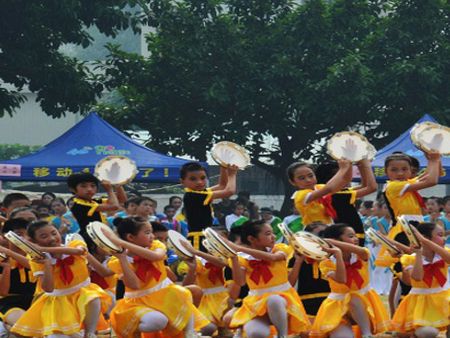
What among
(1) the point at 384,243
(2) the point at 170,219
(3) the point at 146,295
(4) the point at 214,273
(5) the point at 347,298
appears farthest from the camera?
→ (2) the point at 170,219

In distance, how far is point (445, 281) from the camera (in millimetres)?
11539

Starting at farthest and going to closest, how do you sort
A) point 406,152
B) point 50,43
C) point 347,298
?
1. point 50,43
2. point 406,152
3. point 347,298

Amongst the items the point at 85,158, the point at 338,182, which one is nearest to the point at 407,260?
the point at 338,182

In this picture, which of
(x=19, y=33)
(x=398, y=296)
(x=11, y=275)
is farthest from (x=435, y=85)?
(x=11, y=275)

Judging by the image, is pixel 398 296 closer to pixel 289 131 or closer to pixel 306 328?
pixel 306 328

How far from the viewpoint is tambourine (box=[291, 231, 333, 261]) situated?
11.1m

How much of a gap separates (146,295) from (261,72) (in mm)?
14291

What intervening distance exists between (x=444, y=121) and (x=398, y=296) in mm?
12213

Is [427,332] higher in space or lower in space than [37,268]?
lower

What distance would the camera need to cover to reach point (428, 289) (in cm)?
1150

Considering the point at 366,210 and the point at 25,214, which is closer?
the point at 25,214

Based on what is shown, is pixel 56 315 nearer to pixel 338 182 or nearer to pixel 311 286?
pixel 311 286

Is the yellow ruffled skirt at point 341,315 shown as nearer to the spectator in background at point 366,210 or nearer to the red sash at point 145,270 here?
the red sash at point 145,270

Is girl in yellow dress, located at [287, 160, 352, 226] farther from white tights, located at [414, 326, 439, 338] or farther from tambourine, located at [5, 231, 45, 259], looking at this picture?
tambourine, located at [5, 231, 45, 259]
